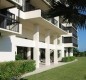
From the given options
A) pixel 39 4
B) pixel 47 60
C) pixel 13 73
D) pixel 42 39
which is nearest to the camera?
pixel 13 73

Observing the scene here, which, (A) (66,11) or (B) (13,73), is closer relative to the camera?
(A) (66,11)

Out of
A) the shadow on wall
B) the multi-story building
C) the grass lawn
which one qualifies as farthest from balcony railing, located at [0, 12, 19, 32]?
the grass lawn

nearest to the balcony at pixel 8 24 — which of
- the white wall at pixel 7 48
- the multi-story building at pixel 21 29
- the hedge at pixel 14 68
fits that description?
the multi-story building at pixel 21 29

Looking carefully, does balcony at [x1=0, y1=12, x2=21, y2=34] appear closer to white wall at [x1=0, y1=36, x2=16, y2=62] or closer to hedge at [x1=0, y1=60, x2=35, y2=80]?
white wall at [x1=0, y1=36, x2=16, y2=62]

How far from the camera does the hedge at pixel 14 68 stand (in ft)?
58.8

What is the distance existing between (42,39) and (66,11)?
29.2m

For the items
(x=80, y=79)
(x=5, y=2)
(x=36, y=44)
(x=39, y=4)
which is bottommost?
(x=80, y=79)

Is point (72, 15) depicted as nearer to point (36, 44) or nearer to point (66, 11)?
point (66, 11)

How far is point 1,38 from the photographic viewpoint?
22.1 meters

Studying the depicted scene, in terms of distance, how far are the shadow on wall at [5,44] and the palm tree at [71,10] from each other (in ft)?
32.8

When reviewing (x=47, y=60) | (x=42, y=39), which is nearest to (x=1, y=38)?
(x=47, y=60)

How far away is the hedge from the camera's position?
1792 centimetres

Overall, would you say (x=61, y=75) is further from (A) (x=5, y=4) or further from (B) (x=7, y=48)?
(A) (x=5, y=4)

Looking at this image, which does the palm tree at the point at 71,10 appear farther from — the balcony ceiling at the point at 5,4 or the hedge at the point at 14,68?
the balcony ceiling at the point at 5,4
